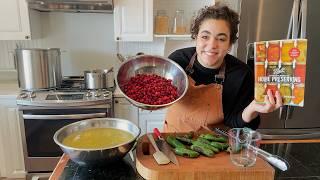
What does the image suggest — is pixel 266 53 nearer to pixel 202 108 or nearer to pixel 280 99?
pixel 280 99

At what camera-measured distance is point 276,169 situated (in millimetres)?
1006

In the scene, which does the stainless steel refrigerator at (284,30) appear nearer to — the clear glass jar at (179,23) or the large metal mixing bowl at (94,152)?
the clear glass jar at (179,23)

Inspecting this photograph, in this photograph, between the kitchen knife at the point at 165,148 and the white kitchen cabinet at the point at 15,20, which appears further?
the white kitchen cabinet at the point at 15,20

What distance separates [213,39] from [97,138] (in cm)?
68

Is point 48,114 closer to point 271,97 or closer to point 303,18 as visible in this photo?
point 271,97

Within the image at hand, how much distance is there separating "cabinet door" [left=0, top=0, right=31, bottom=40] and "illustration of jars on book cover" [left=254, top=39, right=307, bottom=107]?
204 centimetres

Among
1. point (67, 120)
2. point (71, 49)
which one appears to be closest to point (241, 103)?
point (67, 120)

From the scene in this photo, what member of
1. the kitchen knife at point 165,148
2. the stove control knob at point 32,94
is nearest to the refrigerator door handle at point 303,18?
the kitchen knife at point 165,148

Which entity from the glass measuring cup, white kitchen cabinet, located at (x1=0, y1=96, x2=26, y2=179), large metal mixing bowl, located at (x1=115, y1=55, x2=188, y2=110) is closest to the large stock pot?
white kitchen cabinet, located at (x1=0, y1=96, x2=26, y2=179)

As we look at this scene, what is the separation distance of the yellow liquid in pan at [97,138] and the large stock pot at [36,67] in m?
1.39

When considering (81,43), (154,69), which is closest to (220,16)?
(154,69)

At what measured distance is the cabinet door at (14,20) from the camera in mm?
2266

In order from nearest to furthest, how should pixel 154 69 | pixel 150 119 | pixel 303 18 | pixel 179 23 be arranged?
1. pixel 154 69
2. pixel 303 18
3. pixel 150 119
4. pixel 179 23

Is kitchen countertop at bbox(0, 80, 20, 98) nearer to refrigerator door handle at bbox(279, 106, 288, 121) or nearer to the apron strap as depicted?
the apron strap
